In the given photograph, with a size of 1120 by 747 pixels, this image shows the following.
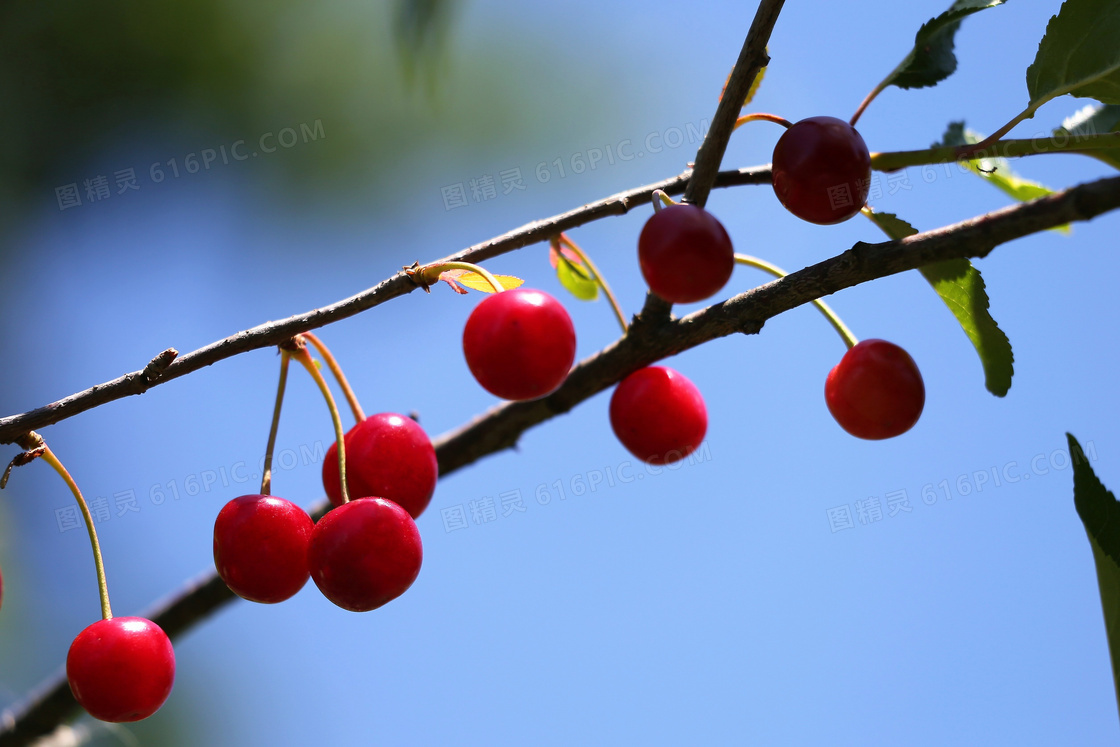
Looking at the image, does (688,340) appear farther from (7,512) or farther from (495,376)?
(7,512)

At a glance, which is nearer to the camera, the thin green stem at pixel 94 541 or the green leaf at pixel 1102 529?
the green leaf at pixel 1102 529

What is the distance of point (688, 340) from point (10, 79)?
4754 millimetres

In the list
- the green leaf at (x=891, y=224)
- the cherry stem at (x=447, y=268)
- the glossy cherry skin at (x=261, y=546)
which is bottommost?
the glossy cherry skin at (x=261, y=546)

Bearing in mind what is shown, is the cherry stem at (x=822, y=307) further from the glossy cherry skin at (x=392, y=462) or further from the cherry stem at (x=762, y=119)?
the glossy cherry skin at (x=392, y=462)

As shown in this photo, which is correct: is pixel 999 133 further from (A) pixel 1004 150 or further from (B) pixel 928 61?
(B) pixel 928 61

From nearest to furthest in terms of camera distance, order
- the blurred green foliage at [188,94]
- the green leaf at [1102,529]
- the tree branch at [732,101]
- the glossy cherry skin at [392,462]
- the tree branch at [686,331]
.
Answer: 1. the tree branch at [686,331]
2. the green leaf at [1102,529]
3. the tree branch at [732,101]
4. the glossy cherry skin at [392,462]
5. the blurred green foliage at [188,94]

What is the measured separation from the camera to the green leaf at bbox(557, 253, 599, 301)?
131 cm

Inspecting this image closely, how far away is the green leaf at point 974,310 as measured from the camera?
100cm

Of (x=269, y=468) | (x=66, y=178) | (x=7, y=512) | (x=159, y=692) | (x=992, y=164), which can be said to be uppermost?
(x=66, y=178)

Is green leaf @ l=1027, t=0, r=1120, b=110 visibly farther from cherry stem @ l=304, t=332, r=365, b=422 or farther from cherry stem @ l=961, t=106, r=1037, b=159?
cherry stem @ l=304, t=332, r=365, b=422

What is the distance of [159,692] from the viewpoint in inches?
36.8

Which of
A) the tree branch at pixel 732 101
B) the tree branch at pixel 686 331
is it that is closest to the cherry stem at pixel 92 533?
the tree branch at pixel 686 331

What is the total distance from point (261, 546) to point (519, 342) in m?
0.41

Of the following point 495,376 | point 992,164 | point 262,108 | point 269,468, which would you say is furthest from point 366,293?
point 262,108
